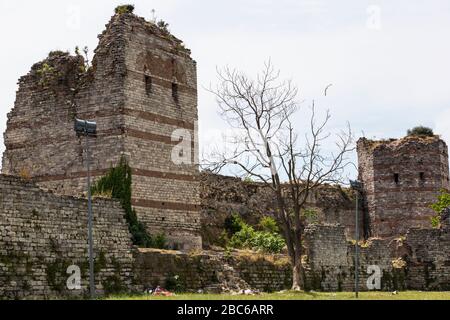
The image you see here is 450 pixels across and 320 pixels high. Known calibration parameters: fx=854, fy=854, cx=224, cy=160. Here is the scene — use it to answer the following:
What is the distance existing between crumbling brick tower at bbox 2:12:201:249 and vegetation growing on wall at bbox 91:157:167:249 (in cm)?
34

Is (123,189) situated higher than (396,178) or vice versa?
(396,178)

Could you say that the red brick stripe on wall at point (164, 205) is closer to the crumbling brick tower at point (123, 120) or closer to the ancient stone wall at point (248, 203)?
the crumbling brick tower at point (123, 120)

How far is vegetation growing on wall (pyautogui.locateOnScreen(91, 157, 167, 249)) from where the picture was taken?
27406 mm

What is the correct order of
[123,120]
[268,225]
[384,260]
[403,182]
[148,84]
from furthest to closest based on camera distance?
[403,182]
[268,225]
[384,260]
[148,84]
[123,120]

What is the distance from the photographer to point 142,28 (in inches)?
1161

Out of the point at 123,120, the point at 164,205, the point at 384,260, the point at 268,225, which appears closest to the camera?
the point at 123,120

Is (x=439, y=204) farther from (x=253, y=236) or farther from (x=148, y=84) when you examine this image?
(x=148, y=84)

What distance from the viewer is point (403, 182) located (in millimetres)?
43938

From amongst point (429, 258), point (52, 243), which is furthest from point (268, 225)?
point (52, 243)

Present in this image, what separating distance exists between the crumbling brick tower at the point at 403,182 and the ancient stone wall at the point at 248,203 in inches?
58.9

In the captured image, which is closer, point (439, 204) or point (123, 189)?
point (123, 189)

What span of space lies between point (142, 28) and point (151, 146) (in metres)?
4.14

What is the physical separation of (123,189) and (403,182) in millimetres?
20592
